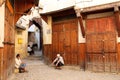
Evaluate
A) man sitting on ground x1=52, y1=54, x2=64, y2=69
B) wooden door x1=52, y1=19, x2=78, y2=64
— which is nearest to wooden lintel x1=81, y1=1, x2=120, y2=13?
wooden door x1=52, y1=19, x2=78, y2=64

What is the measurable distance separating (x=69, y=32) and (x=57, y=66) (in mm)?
2752

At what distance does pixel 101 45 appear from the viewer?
1324cm

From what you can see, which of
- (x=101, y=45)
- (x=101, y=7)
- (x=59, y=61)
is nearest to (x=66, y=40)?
(x=59, y=61)

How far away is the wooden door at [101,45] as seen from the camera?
12.8 metres

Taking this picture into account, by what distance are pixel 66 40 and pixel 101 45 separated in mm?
3295

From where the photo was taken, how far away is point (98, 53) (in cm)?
1338

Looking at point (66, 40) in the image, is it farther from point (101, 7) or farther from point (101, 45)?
point (101, 7)

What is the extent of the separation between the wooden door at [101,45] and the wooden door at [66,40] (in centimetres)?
143

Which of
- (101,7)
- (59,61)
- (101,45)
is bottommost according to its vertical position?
(59,61)

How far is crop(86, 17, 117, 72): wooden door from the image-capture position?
42.0ft

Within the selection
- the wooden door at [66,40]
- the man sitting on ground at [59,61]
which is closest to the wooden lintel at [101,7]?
the wooden door at [66,40]

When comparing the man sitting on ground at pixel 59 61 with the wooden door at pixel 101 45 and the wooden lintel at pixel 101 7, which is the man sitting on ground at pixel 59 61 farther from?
the wooden lintel at pixel 101 7

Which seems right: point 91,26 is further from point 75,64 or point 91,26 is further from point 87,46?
point 75,64

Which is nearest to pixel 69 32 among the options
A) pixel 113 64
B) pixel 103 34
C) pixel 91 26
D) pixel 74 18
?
pixel 74 18
